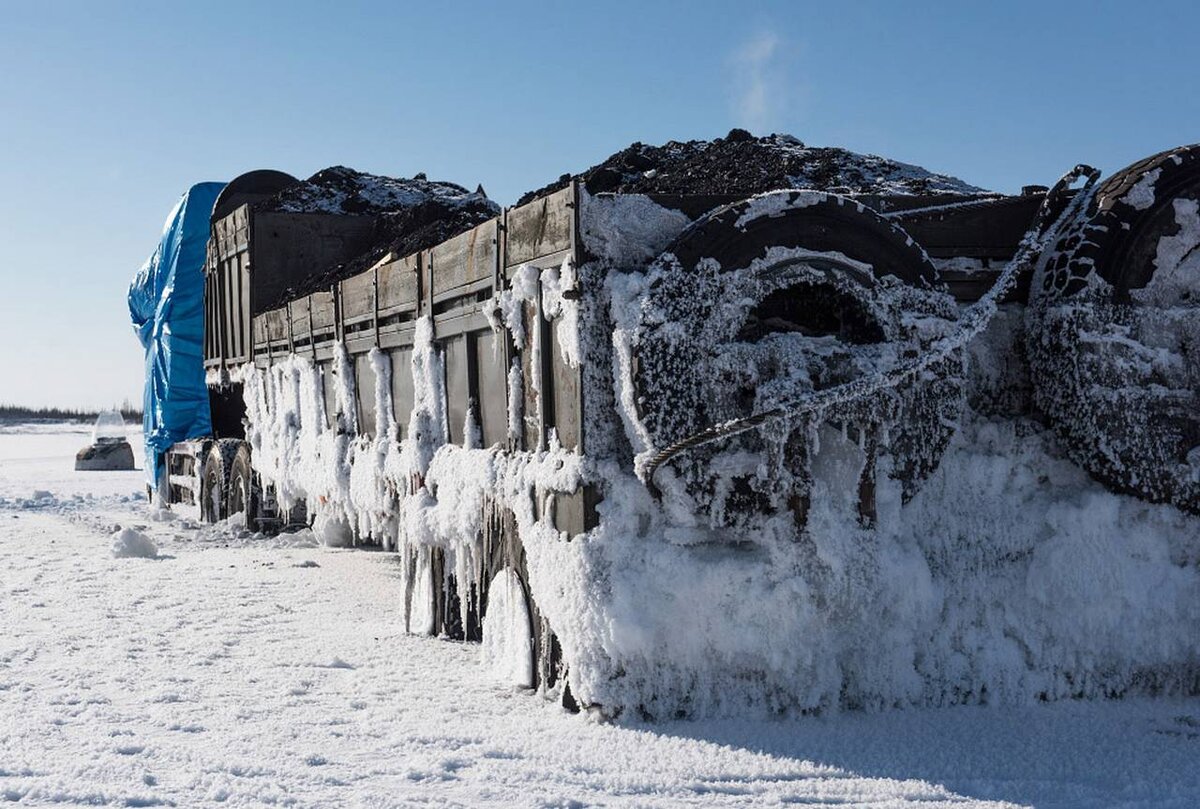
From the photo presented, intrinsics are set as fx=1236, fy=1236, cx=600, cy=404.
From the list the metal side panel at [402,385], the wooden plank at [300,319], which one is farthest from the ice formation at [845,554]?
the wooden plank at [300,319]

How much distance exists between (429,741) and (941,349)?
2.35 m

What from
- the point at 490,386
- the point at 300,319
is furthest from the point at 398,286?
the point at 300,319

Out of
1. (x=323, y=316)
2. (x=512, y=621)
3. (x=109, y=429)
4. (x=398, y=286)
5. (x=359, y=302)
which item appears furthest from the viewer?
(x=109, y=429)

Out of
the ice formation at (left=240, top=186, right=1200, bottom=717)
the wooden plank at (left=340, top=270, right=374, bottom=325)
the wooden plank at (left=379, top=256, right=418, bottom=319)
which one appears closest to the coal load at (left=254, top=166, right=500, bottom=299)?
the wooden plank at (left=340, top=270, right=374, bottom=325)

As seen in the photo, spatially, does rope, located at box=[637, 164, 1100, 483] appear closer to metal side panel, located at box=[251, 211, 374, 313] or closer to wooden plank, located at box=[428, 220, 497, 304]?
wooden plank, located at box=[428, 220, 497, 304]

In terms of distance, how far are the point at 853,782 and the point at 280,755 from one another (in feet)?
6.28

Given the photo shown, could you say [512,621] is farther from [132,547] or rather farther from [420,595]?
[132,547]

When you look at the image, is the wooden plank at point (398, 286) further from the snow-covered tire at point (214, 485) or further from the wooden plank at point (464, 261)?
the snow-covered tire at point (214, 485)

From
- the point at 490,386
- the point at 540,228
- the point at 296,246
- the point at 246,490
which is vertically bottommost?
the point at 246,490

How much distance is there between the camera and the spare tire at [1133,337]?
4.73 metres

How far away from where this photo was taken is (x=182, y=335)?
1395 cm

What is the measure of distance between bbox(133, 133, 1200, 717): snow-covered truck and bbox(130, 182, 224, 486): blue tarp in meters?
9.14

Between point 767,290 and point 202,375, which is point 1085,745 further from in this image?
point 202,375

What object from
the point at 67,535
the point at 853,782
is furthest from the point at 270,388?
the point at 853,782
